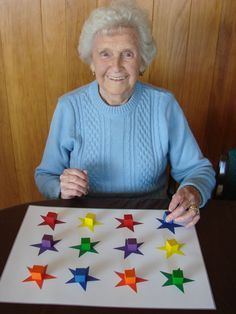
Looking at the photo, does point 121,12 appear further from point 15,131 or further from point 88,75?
point 15,131

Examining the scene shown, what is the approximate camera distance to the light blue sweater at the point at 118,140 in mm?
1331

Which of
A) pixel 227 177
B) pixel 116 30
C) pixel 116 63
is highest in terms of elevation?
pixel 116 30

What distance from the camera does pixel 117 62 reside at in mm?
1241

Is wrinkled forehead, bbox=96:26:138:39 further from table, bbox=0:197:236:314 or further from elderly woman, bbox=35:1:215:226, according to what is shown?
table, bbox=0:197:236:314

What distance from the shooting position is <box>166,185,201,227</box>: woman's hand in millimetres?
1026

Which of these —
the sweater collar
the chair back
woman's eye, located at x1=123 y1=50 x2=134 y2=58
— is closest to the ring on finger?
the chair back

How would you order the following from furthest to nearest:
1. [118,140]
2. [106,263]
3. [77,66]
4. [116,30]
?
[77,66] → [118,140] → [116,30] → [106,263]

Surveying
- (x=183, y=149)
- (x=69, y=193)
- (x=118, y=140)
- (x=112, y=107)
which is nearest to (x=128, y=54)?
(x=112, y=107)

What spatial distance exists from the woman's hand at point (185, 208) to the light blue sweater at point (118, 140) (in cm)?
22

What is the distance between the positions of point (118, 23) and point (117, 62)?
135 millimetres

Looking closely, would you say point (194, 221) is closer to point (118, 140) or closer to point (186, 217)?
point (186, 217)

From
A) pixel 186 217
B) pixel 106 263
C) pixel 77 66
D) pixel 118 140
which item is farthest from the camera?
pixel 77 66

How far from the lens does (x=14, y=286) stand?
0.80 meters

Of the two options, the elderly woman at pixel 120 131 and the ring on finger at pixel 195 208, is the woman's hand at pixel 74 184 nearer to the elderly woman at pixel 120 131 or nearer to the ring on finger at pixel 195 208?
the elderly woman at pixel 120 131
